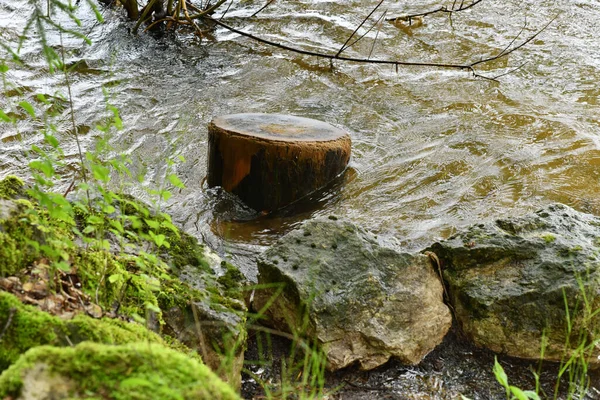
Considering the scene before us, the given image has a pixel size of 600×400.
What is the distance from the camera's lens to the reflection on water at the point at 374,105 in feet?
17.9

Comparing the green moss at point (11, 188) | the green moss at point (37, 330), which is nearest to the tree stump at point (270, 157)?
the green moss at point (11, 188)

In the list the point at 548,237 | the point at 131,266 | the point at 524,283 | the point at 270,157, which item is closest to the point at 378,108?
the point at 270,157

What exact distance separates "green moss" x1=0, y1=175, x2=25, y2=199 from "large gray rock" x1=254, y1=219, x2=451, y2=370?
4.49ft

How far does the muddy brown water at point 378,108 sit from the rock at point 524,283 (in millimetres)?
206

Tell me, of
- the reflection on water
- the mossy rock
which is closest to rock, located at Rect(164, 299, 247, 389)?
the mossy rock

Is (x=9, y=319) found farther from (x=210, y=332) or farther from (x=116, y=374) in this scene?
(x=210, y=332)

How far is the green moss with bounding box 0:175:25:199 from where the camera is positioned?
11.4 feet

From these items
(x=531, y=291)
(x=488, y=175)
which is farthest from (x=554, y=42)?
(x=531, y=291)

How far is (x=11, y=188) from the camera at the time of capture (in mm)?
3527

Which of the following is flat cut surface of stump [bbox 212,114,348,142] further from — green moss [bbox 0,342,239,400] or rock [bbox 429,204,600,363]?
green moss [bbox 0,342,239,400]

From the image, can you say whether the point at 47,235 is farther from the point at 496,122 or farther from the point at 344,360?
the point at 496,122

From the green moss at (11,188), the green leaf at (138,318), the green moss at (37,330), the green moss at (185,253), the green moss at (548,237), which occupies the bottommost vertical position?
the green moss at (185,253)

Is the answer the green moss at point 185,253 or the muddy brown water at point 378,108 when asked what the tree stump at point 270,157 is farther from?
the green moss at point 185,253

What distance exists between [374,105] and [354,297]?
406cm
